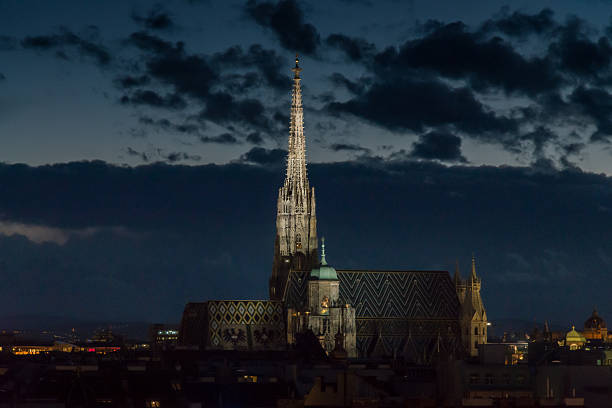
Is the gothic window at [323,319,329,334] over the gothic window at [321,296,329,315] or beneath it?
beneath

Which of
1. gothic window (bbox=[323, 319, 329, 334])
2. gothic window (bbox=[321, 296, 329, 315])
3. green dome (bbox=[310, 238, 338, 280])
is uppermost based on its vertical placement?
green dome (bbox=[310, 238, 338, 280])

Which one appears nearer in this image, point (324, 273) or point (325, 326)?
point (325, 326)

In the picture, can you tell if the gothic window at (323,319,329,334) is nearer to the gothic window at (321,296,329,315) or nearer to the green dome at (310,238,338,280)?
the gothic window at (321,296,329,315)

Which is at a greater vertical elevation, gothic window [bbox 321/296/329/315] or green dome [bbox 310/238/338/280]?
green dome [bbox 310/238/338/280]

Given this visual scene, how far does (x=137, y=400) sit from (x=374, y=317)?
98159mm

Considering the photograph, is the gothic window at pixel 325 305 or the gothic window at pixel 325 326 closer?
the gothic window at pixel 325 326

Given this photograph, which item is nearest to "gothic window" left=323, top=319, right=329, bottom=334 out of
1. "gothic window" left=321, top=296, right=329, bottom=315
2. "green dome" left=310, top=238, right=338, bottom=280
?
"gothic window" left=321, top=296, right=329, bottom=315

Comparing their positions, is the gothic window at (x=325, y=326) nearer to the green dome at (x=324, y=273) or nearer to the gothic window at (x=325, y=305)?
the gothic window at (x=325, y=305)

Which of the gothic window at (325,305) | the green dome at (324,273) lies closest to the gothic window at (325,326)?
the gothic window at (325,305)

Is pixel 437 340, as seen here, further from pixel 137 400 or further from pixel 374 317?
pixel 137 400

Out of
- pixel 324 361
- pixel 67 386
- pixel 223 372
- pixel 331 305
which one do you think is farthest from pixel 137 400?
pixel 331 305

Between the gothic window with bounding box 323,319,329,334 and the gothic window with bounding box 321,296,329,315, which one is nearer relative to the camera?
the gothic window with bounding box 323,319,329,334

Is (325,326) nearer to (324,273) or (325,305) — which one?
(325,305)

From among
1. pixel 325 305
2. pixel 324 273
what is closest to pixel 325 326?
pixel 325 305
